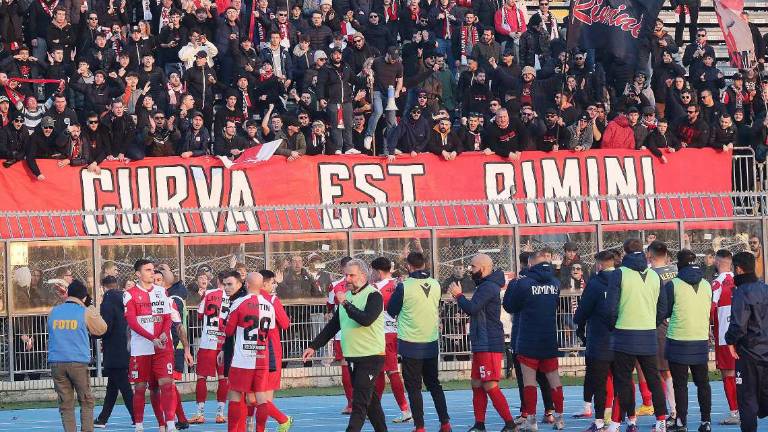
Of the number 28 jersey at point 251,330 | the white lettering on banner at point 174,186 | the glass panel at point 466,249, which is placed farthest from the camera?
the white lettering on banner at point 174,186

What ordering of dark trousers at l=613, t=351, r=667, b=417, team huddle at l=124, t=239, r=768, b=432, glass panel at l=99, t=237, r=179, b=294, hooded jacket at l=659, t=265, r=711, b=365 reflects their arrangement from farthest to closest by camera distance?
glass panel at l=99, t=237, r=179, b=294 → hooded jacket at l=659, t=265, r=711, b=365 → dark trousers at l=613, t=351, r=667, b=417 → team huddle at l=124, t=239, r=768, b=432

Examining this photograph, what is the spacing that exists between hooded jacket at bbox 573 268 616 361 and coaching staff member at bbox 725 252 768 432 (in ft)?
5.00

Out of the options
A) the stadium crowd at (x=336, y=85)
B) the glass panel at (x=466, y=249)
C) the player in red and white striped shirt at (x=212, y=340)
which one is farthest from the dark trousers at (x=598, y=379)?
the stadium crowd at (x=336, y=85)

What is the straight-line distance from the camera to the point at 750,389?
15305 millimetres

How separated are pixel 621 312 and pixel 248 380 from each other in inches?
148

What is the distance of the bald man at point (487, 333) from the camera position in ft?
55.5

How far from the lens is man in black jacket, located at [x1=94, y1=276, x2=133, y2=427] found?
18.2m

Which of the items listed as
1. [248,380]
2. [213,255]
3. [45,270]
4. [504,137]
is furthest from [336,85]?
[248,380]

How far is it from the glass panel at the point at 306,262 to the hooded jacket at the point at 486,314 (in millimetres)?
5915

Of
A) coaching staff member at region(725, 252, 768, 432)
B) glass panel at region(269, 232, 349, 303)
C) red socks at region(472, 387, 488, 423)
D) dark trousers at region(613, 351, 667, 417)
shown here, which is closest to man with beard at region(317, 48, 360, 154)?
glass panel at region(269, 232, 349, 303)

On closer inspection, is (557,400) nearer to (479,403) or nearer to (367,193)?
(479,403)

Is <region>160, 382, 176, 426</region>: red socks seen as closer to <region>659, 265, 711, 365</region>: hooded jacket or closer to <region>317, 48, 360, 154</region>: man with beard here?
<region>659, 265, 711, 365</region>: hooded jacket

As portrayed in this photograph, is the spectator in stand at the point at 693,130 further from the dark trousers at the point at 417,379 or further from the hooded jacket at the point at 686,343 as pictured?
the dark trousers at the point at 417,379

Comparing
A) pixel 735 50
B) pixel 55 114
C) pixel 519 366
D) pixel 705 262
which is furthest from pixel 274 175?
pixel 735 50
